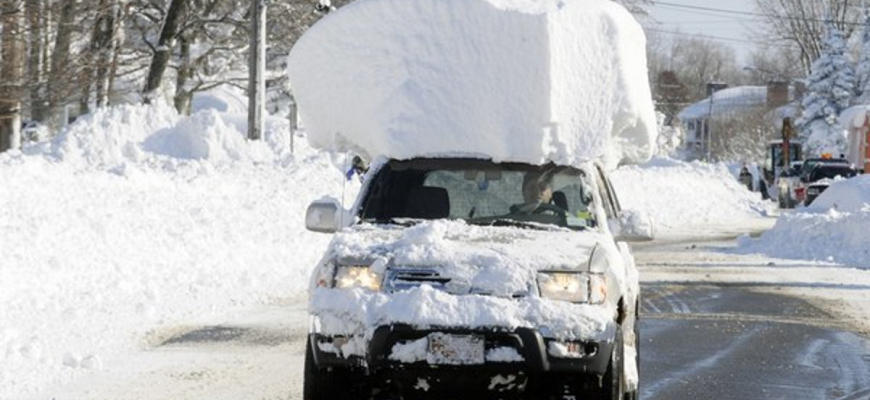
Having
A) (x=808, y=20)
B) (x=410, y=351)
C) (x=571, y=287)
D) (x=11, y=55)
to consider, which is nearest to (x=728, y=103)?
(x=808, y=20)

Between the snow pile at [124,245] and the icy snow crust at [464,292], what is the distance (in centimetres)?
263

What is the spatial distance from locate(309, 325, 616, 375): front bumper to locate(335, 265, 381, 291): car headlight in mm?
354

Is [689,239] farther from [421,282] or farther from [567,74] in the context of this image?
[421,282]

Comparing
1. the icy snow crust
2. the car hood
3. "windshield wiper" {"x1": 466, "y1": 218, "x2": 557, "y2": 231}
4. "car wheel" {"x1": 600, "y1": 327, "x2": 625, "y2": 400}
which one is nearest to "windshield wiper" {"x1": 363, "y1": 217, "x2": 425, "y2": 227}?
"windshield wiper" {"x1": 466, "y1": 218, "x2": 557, "y2": 231}

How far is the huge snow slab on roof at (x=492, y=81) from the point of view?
10320mm

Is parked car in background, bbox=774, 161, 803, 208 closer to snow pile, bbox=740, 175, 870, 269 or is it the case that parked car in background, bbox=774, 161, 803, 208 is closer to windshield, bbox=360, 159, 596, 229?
snow pile, bbox=740, 175, 870, 269

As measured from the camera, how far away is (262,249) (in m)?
22.1

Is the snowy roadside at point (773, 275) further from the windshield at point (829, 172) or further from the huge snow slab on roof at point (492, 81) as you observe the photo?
the windshield at point (829, 172)

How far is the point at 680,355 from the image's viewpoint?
12.7 metres

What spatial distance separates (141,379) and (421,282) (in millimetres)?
3133

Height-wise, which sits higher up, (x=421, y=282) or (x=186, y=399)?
(x=421, y=282)

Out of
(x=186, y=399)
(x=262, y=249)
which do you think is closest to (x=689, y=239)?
(x=262, y=249)

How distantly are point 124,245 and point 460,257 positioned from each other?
34.4ft

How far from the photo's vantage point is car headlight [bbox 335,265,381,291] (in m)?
8.41
